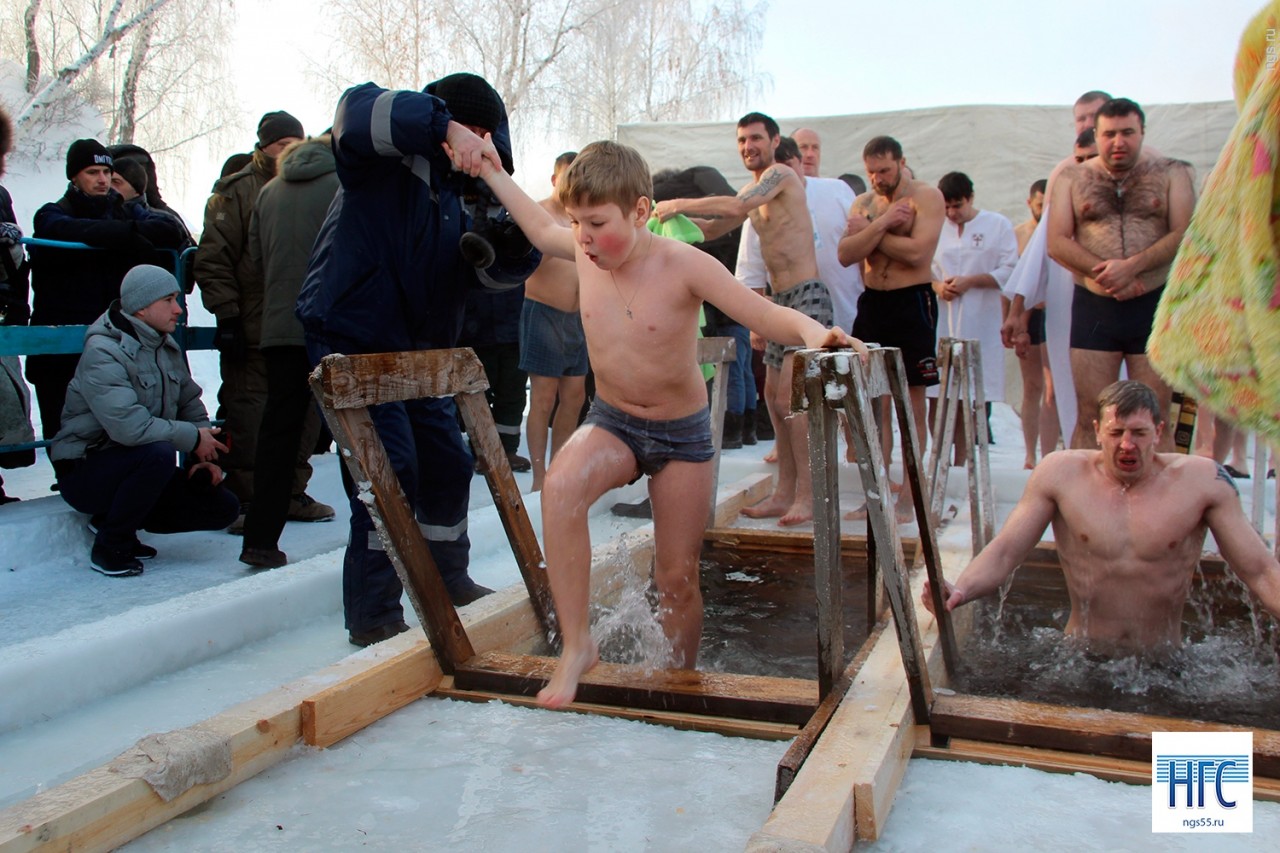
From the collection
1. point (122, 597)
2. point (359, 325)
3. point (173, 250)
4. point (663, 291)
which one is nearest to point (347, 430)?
point (359, 325)

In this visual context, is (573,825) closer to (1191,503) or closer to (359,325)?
(359,325)

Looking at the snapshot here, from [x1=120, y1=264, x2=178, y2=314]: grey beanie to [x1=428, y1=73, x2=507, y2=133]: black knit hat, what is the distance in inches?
64.9

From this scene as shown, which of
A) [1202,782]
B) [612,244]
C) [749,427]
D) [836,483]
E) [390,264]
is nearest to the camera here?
[1202,782]

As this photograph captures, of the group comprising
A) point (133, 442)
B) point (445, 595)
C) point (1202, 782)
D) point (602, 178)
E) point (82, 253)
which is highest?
point (602, 178)

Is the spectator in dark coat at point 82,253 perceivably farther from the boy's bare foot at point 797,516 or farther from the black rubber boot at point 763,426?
the black rubber boot at point 763,426

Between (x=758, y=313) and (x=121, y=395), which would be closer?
(x=758, y=313)

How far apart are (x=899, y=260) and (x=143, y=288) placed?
397 cm

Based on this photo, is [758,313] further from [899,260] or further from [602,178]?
[899,260]

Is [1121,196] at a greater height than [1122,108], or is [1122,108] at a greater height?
[1122,108]

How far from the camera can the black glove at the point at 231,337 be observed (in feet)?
17.0

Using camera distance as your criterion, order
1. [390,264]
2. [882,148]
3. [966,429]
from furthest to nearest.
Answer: [882,148]
[966,429]
[390,264]

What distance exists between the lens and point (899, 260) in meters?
6.14

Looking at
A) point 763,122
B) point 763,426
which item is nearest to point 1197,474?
point 763,122

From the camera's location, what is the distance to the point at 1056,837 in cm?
222
